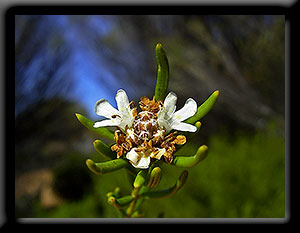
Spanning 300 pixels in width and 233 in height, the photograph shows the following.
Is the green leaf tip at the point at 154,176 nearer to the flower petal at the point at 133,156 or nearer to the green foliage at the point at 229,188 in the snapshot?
the flower petal at the point at 133,156

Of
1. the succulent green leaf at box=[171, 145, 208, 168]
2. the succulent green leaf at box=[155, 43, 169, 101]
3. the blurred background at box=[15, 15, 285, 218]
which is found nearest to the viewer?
the succulent green leaf at box=[171, 145, 208, 168]

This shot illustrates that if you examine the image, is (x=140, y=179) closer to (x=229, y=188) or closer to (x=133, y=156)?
(x=133, y=156)

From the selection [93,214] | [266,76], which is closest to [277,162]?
[93,214]

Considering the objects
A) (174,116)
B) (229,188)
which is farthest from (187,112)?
(229,188)

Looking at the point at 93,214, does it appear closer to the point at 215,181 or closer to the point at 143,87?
the point at 215,181

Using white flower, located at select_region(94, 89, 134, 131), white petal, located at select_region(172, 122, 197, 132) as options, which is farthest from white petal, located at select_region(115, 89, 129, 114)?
white petal, located at select_region(172, 122, 197, 132)

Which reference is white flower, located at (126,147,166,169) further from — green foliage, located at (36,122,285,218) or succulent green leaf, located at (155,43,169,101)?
green foliage, located at (36,122,285,218)
